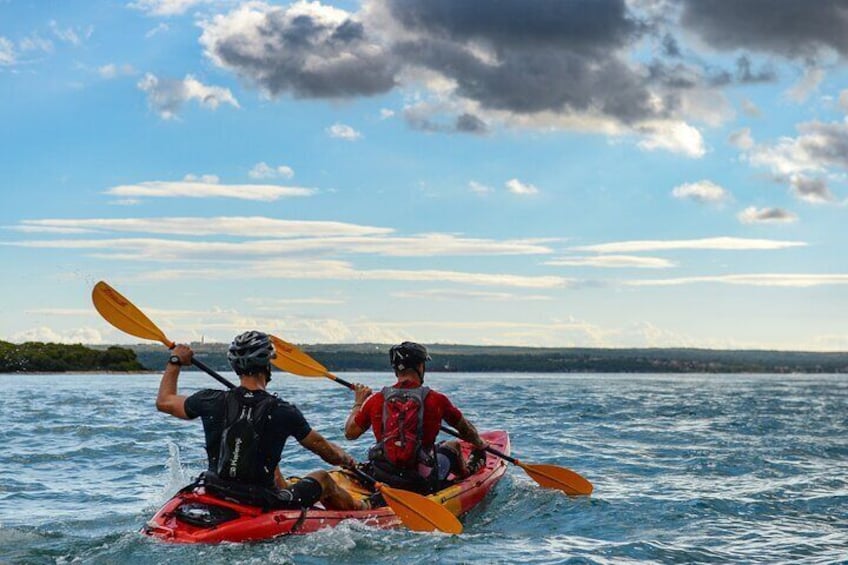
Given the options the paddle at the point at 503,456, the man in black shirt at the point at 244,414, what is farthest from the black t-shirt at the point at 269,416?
the paddle at the point at 503,456

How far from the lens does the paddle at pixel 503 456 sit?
1293cm

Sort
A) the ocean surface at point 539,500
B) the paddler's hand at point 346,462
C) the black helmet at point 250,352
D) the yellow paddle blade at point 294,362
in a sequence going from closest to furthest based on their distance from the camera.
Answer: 1. the black helmet at point 250,352
2. the paddler's hand at point 346,462
3. the ocean surface at point 539,500
4. the yellow paddle blade at point 294,362

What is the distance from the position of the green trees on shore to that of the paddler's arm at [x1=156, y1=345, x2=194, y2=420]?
9601 cm

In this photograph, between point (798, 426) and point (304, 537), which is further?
point (798, 426)

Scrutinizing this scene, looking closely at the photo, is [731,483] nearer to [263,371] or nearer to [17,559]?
[263,371]

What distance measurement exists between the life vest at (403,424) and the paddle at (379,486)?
56cm

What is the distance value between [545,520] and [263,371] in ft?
17.3

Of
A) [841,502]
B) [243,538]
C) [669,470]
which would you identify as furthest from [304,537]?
[669,470]

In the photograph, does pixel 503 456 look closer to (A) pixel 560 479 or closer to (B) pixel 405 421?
(A) pixel 560 479

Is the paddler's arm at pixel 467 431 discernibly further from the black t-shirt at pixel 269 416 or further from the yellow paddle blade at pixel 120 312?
the yellow paddle blade at pixel 120 312

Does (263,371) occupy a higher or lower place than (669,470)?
higher

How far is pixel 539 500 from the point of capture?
13.4 meters

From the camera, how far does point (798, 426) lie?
27.9 meters

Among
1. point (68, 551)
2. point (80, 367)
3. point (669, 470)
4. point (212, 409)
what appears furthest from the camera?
Answer: point (80, 367)
